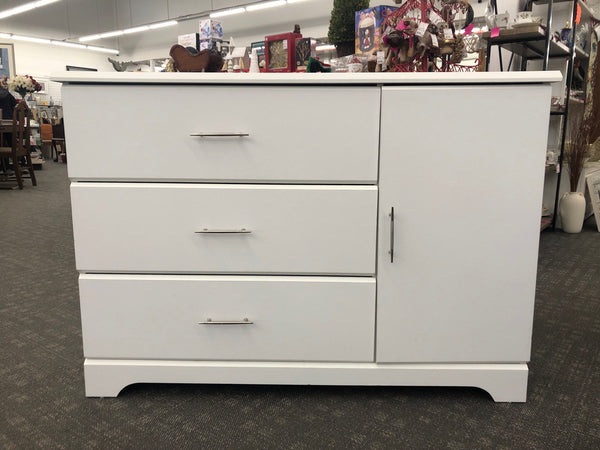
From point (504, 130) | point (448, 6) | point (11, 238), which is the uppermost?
point (448, 6)

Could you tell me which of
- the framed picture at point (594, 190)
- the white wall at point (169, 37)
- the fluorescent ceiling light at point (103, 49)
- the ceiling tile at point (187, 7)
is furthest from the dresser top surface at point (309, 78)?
the fluorescent ceiling light at point (103, 49)

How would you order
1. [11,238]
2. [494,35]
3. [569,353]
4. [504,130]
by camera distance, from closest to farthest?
[504,130]
[569,353]
[494,35]
[11,238]

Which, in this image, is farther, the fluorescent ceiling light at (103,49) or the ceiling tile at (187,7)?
the fluorescent ceiling light at (103,49)

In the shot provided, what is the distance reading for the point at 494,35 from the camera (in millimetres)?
2906

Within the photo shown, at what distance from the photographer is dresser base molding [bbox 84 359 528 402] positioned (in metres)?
1.22

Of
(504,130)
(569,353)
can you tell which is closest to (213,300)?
(504,130)

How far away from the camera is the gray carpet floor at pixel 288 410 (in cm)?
108

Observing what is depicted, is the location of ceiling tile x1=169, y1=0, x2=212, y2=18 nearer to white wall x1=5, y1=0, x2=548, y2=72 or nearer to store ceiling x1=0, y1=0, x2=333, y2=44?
store ceiling x1=0, y1=0, x2=333, y2=44

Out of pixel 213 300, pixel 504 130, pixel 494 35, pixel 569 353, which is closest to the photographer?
pixel 504 130

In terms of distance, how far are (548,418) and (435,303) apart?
0.38 m

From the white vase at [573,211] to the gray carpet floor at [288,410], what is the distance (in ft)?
6.31

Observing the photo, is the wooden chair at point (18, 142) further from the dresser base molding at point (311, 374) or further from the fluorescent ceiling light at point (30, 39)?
the fluorescent ceiling light at point (30, 39)

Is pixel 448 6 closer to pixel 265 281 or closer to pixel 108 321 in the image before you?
pixel 265 281

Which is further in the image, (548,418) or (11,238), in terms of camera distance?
(11,238)
